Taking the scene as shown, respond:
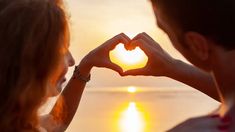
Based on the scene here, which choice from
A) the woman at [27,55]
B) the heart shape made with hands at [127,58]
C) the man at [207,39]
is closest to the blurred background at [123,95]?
the heart shape made with hands at [127,58]

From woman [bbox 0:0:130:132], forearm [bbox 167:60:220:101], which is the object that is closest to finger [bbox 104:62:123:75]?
forearm [bbox 167:60:220:101]

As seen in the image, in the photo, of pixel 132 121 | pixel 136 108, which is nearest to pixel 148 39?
pixel 132 121

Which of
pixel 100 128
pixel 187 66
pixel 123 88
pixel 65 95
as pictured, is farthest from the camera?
pixel 123 88

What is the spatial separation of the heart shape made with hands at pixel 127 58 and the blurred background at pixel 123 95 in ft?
1.90

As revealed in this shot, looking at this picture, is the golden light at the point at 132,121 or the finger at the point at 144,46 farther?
the golden light at the point at 132,121

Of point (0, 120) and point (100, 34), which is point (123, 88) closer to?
point (100, 34)

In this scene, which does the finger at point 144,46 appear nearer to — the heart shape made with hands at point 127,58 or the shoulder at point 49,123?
the heart shape made with hands at point 127,58

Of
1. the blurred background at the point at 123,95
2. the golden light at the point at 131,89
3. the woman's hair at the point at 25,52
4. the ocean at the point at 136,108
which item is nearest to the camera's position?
the woman's hair at the point at 25,52

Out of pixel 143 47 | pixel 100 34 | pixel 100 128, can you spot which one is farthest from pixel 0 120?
pixel 100 128

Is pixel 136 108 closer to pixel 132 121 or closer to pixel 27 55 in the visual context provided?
pixel 132 121

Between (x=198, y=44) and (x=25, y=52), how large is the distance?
0.30m

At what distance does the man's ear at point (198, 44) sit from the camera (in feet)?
2.12

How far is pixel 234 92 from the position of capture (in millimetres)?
655

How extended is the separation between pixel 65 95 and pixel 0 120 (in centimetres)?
37
